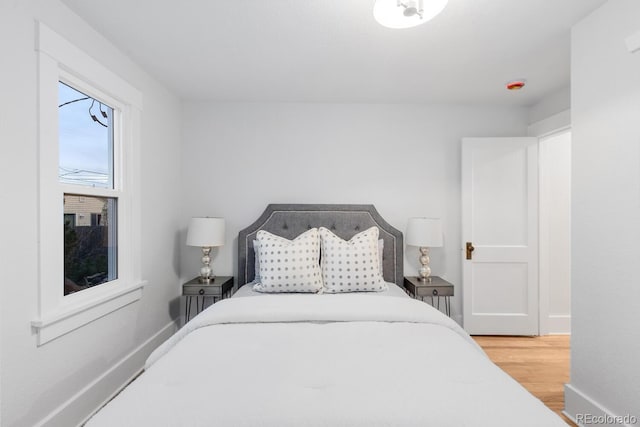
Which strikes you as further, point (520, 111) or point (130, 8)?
point (520, 111)

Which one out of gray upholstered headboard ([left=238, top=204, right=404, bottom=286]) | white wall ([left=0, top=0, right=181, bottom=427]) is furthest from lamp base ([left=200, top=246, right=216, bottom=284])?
white wall ([left=0, top=0, right=181, bottom=427])

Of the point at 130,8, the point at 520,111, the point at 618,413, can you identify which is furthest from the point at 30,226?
the point at 520,111

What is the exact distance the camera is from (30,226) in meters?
1.60

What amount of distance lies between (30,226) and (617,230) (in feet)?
9.49

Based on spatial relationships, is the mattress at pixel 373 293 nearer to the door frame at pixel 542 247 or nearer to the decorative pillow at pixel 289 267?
the decorative pillow at pixel 289 267

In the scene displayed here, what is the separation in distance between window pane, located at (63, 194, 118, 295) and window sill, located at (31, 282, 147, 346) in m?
0.12

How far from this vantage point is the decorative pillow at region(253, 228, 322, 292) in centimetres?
266

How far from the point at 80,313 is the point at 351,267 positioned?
5.97 ft

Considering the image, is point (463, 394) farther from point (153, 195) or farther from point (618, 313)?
point (153, 195)

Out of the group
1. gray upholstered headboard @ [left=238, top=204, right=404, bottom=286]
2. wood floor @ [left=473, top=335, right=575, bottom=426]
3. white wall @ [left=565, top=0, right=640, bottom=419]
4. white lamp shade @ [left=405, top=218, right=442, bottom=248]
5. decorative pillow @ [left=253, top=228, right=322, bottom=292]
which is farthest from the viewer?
gray upholstered headboard @ [left=238, top=204, right=404, bottom=286]

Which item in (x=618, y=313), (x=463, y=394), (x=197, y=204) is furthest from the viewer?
(x=197, y=204)

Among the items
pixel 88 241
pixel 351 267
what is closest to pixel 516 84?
pixel 351 267

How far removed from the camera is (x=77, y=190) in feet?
6.48

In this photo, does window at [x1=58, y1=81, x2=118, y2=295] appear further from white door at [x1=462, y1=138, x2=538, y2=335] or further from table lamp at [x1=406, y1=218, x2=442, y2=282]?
white door at [x1=462, y1=138, x2=538, y2=335]
